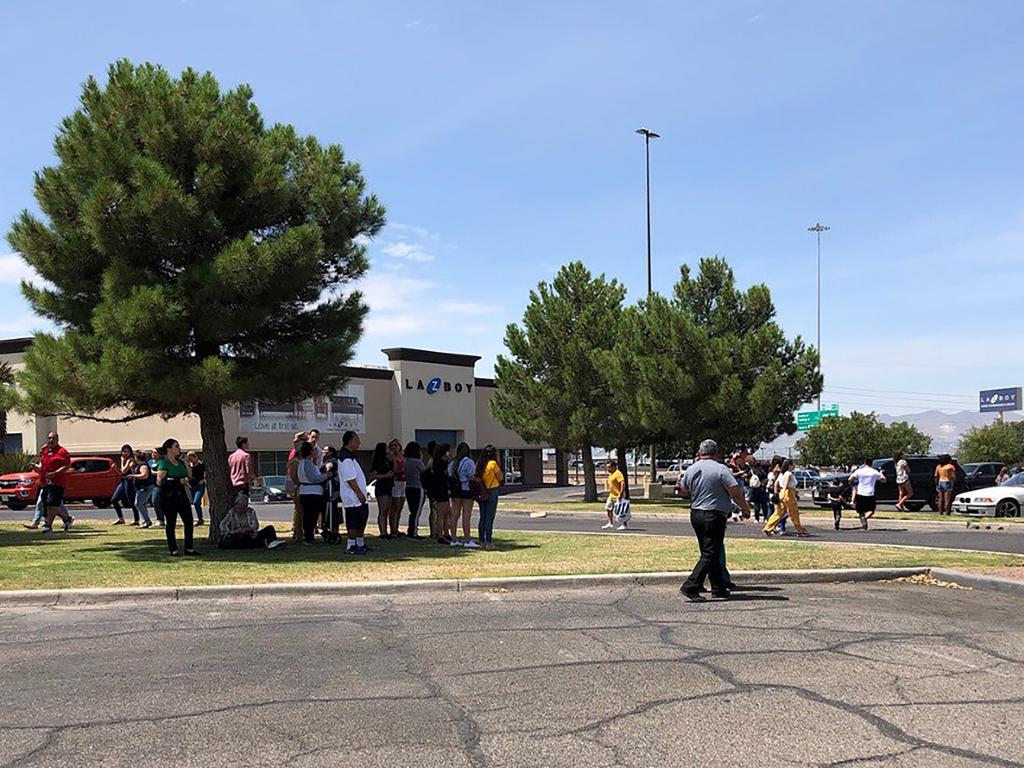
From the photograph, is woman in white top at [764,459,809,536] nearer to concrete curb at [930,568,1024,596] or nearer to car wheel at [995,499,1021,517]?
concrete curb at [930,568,1024,596]

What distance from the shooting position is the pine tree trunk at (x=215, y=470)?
1531cm

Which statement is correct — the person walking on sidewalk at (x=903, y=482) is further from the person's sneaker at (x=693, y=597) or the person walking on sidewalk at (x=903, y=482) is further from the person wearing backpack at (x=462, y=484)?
the person's sneaker at (x=693, y=597)

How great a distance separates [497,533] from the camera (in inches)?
730

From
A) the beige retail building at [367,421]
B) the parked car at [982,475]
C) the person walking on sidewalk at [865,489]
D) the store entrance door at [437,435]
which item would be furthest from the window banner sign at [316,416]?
the person walking on sidewalk at [865,489]

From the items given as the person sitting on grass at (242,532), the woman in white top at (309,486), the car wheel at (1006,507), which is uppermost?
the woman in white top at (309,486)

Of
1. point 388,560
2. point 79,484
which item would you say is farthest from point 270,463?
point 388,560

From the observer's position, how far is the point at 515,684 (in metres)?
6.40

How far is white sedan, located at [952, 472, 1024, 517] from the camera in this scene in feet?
78.8

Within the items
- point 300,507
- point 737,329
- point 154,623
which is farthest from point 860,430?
point 154,623

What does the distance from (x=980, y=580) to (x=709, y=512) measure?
11.6 feet

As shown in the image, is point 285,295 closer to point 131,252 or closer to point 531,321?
point 131,252

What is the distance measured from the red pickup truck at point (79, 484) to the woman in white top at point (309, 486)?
642 inches

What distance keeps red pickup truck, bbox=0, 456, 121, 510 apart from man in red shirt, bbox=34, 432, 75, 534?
11329mm

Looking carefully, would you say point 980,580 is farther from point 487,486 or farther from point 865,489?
point 865,489
